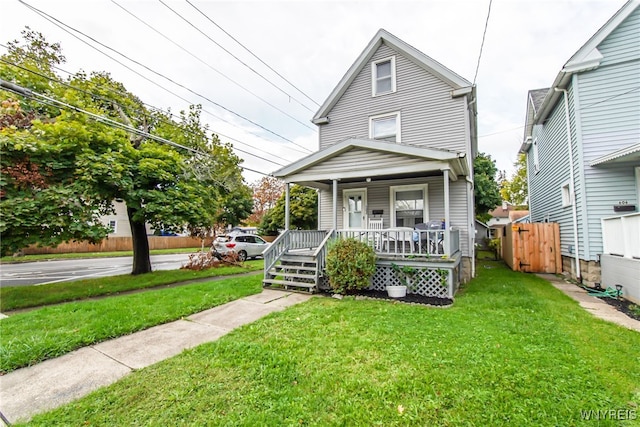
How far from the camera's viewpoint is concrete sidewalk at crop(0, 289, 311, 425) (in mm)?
2760

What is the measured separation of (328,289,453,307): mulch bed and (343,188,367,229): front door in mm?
3437

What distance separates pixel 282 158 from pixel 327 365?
54.0 ft

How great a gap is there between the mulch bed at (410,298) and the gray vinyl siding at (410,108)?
503 cm

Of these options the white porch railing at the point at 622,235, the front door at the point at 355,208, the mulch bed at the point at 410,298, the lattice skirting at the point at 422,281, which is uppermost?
the front door at the point at 355,208

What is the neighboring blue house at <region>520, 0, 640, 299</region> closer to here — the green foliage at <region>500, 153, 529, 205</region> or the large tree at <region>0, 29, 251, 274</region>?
the large tree at <region>0, 29, 251, 274</region>

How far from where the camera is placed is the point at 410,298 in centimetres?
653

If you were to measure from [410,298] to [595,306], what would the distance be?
369 centimetres

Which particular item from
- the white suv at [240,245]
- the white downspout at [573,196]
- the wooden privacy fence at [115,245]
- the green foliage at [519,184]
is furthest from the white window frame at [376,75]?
the green foliage at [519,184]

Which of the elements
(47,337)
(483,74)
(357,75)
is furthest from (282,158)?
(47,337)

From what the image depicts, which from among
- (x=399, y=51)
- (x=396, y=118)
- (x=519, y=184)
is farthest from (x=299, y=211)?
(x=519, y=184)

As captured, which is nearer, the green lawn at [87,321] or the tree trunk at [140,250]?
the green lawn at [87,321]

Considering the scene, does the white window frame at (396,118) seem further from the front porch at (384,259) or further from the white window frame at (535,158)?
the white window frame at (535,158)

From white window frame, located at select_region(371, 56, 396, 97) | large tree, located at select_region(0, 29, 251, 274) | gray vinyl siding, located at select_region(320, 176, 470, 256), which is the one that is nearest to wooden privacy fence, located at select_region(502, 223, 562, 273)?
gray vinyl siding, located at select_region(320, 176, 470, 256)

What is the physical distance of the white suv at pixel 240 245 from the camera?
573 inches
